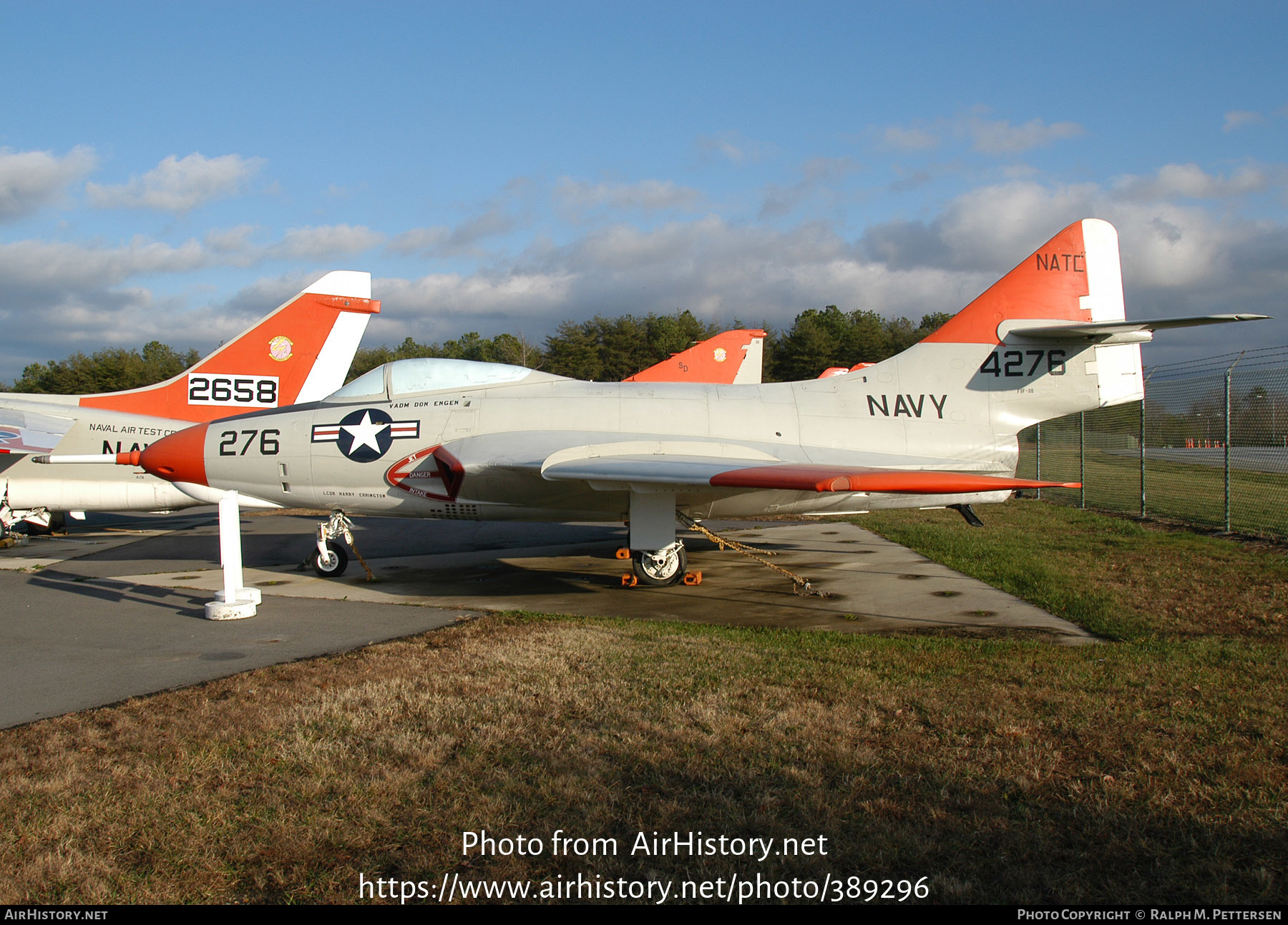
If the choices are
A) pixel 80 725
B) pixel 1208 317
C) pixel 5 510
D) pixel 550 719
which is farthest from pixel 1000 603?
pixel 5 510

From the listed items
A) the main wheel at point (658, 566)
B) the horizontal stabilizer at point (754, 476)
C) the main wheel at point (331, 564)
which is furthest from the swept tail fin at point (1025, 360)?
the main wheel at point (331, 564)

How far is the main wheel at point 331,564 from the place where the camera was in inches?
409

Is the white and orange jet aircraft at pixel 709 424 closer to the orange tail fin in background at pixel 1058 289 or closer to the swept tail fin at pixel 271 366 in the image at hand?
the orange tail fin in background at pixel 1058 289

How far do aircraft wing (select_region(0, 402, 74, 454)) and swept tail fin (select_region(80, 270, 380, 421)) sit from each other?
1.27m

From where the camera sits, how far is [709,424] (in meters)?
9.57

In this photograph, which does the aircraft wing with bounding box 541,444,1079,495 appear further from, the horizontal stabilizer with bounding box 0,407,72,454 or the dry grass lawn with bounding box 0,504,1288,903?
the horizontal stabilizer with bounding box 0,407,72,454

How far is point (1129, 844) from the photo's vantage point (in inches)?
123

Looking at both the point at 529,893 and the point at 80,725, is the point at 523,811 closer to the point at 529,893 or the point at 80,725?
the point at 529,893

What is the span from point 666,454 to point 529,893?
21.0 ft

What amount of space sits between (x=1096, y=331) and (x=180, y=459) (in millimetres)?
10865

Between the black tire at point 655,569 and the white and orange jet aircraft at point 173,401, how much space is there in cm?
959

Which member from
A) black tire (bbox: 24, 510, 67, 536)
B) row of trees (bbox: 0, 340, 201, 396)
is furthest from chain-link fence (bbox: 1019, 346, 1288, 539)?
row of trees (bbox: 0, 340, 201, 396)

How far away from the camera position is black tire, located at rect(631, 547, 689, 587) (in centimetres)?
948

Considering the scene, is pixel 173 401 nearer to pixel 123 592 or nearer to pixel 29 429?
pixel 29 429
